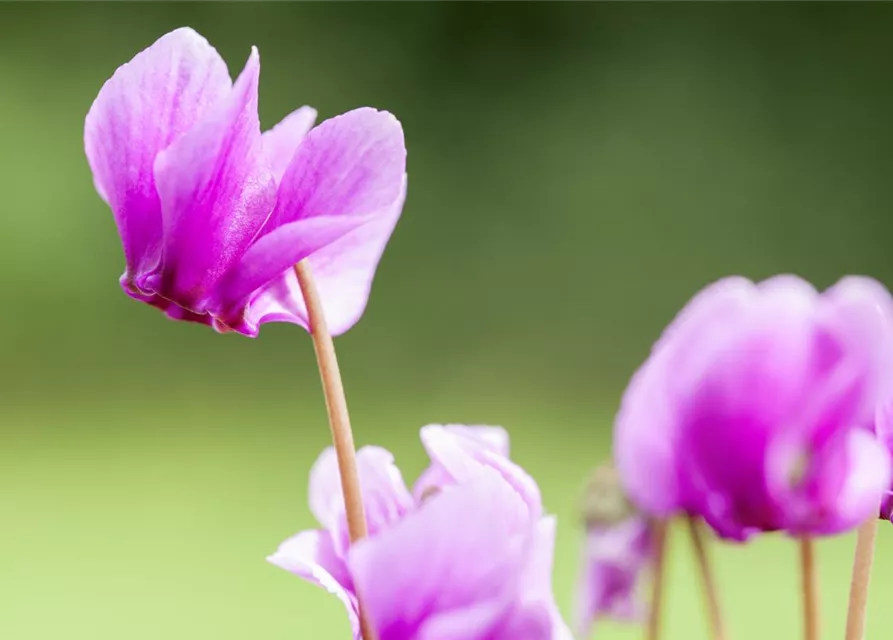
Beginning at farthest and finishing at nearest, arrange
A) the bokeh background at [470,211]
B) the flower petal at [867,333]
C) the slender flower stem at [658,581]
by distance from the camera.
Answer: the bokeh background at [470,211], the slender flower stem at [658,581], the flower petal at [867,333]

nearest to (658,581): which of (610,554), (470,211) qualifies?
(610,554)

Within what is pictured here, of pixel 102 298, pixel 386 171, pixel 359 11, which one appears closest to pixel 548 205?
pixel 359 11

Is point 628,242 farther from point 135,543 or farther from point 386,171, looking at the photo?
point 386,171

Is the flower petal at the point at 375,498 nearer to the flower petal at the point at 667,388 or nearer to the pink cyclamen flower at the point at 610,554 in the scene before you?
the flower petal at the point at 667,388

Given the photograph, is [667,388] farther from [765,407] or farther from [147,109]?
[147,109]

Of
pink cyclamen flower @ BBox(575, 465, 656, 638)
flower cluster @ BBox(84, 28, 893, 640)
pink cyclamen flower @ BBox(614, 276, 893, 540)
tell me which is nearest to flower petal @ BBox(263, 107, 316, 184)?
flower cluster @ BBox(84, 28, 893, 640)

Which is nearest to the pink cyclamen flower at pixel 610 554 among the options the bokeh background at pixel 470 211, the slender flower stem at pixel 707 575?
the slender flower stem at pixel 707 575
